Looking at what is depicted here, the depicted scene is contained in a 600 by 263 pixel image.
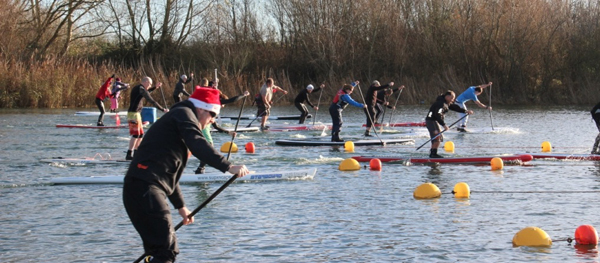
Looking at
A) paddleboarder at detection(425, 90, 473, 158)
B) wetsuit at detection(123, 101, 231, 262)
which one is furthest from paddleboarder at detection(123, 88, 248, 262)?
paddleboarder at detection(425, 90, 473, 158)

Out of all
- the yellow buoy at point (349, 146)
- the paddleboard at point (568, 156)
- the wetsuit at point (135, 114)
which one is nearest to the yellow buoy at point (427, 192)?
the paddleboard at point (568, 156)

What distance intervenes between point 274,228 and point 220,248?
1.24 meters

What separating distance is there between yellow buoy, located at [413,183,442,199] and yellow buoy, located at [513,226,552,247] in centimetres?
336

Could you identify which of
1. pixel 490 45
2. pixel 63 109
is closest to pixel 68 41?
pixel 63 109

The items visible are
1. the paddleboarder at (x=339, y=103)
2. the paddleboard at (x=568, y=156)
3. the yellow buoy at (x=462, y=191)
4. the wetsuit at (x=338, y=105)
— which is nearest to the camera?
the yellow buoy at (x=462, y=191)

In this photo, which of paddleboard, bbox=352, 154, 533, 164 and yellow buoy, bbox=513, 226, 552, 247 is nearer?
yellow buoy, bbox=513, 226, 552, 247

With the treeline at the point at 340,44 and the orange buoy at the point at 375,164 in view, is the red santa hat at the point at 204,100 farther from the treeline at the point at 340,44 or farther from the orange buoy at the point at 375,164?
the treeline at the point at 340,44

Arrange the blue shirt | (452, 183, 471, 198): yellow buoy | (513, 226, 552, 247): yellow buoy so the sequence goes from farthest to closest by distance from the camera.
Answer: the blue shirt
(452, 183, 471, 198): yellow buoy
(513, 226, 552, 247): yellow buoy

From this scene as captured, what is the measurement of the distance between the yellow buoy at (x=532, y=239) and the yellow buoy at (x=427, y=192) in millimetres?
3356

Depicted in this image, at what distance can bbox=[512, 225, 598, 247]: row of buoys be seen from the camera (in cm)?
915

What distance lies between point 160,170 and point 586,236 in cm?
520

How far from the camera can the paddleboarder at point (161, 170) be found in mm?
6160

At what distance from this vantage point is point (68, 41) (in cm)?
5209

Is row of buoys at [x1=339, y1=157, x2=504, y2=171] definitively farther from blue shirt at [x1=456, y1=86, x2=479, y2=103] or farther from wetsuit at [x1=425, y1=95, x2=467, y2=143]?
blue shirt at [x1=456, y1=86, x2=479, y2=103]
